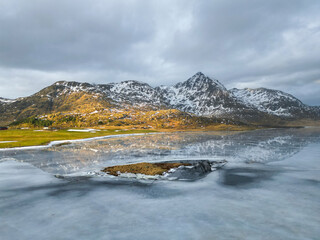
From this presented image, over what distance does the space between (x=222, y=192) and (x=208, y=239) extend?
6.88 m

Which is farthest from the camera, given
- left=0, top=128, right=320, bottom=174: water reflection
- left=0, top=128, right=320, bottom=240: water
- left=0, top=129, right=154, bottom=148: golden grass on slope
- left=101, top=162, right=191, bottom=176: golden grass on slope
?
left=0, top=129, right=154, bottom=148: golden grass on slope

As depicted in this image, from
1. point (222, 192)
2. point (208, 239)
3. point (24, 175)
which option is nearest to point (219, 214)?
point (208, 239)

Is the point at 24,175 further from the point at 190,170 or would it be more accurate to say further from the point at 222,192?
the point at 222,192

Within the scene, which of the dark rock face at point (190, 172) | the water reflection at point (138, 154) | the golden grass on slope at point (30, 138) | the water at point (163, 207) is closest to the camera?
the water at point (163, 207)

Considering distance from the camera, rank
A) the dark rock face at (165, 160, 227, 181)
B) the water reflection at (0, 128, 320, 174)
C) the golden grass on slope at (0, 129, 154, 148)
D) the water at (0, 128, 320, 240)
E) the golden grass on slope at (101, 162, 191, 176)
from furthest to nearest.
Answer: the golden grass on slope at (0, 129, 154, 148) → the water reflection at (0, 128, 320, 174) → the golden grass on slope at (101, 162, 191, 176) → the dark rock face at (165, 160, 227, 181) → the water at (0, 128, 320, 240)

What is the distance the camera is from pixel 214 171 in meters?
21.9

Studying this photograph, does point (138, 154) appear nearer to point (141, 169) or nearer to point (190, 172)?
point (141, 169)

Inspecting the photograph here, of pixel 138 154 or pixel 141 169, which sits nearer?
pixel 141 169

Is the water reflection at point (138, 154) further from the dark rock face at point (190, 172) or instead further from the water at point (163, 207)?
the water at point (163, 207)

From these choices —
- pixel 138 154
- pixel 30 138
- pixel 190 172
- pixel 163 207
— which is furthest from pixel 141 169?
pixel 30 138

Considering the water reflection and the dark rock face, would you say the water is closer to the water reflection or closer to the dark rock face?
the dark rock face

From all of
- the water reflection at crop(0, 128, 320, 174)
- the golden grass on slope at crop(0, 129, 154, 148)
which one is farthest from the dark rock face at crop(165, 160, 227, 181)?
the golden grass on slope at crop(0, 129, 154, 148)

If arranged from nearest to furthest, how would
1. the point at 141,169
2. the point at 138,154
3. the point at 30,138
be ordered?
the point at 141,169 < the point at 138,154 < the point at 30,138

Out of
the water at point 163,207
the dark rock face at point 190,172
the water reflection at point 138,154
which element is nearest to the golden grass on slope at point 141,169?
the dark rock face at point 190,172
